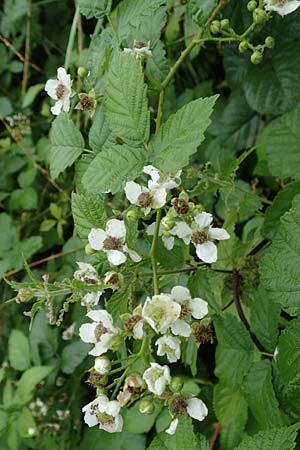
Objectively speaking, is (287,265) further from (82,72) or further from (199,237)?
(82,72)

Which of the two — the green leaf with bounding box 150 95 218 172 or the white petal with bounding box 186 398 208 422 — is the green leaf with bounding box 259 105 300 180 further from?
the white petal with bounding box 186 398 208 422

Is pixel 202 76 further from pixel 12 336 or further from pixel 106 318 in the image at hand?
pixel 106 318

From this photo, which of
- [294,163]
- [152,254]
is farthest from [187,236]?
[294,163]

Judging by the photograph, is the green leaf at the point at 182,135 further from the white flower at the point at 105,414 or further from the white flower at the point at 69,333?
the white flower at the point at 69,333

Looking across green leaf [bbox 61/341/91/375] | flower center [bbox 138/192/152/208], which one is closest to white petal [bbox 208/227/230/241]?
flower center [bbox 138/192/152/208]

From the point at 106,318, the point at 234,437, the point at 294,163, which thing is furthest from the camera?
the point at 234,437

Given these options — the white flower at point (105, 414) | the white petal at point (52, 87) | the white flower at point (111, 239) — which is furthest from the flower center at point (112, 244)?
the white petal at point (52, 87)
